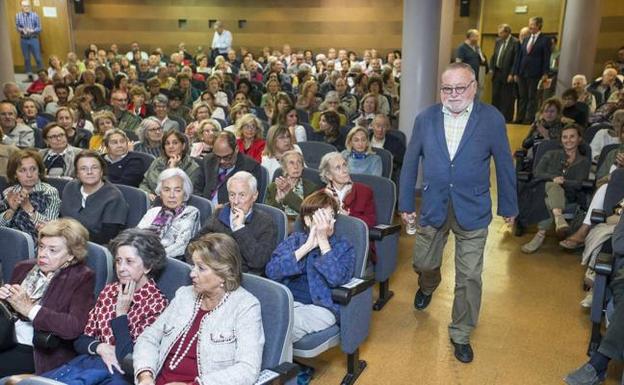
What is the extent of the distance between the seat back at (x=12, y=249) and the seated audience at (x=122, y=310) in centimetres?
65

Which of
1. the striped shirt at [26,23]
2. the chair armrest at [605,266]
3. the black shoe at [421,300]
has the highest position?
the striped shirt at [26,23]

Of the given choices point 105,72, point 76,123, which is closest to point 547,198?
point 76,123

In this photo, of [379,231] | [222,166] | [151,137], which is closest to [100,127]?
[151,137]

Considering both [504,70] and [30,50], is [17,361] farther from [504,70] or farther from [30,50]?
[30,50]

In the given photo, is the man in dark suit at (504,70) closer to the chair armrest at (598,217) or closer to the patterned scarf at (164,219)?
the chair armrest at (598,217)

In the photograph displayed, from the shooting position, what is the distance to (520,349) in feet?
11.1

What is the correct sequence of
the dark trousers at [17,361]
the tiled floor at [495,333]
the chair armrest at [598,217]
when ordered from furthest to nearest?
the chair armrest at [598,217]
the tiled floor at [495,333]
the dark trousers at [17,361]

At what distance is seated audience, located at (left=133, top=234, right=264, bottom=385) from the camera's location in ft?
7.27

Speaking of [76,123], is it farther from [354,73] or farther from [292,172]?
[354,73]

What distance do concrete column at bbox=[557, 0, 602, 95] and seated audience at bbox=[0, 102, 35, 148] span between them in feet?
24.2

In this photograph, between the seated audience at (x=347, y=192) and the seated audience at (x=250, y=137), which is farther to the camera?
the seated audience at (x=250, y=137)

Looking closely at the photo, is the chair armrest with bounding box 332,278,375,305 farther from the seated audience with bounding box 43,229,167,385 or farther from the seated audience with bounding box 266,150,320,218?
the seated audience with bounding box 266,150,320,218

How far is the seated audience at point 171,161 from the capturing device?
4484mm

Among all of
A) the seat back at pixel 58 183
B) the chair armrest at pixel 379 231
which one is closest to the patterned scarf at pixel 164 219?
the seat back at pixel 58 183
